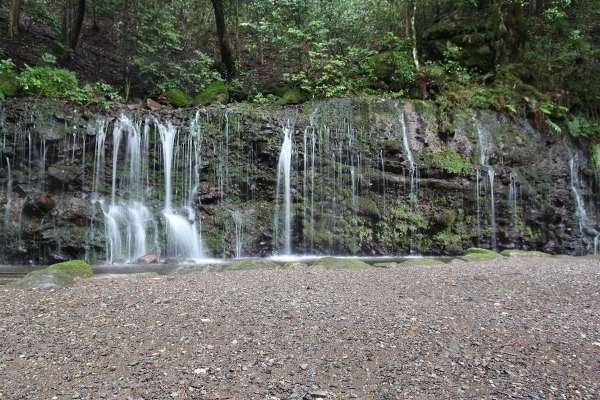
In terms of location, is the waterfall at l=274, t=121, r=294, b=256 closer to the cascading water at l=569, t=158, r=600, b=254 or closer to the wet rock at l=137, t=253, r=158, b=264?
the wet rock at l=137, t=253, r=158, b=264

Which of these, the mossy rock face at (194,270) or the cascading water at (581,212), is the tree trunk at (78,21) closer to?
the mossy rock face at (194,270)

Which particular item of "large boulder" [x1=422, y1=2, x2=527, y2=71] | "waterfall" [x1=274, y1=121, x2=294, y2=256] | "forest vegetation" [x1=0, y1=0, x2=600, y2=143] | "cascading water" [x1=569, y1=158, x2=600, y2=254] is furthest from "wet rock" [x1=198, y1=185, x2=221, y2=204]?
"cascading water" [x1=569, y1=158, x2=600, y2=254]

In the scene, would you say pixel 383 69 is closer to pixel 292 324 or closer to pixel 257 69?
pixel 257 69

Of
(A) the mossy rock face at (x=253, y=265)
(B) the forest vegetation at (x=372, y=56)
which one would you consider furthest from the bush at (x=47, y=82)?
(A) the mossy rock face at (x=253, y=265)

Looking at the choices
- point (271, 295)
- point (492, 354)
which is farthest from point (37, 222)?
point (492, 354)

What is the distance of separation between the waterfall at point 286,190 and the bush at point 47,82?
666 cm

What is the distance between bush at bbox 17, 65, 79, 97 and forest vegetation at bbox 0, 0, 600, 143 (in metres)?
0.11

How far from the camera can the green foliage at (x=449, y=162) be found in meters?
11.5

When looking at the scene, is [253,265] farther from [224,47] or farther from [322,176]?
[224,47]

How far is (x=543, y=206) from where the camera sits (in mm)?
11711

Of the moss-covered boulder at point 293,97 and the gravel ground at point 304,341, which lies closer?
the gravel ground at point 304,341

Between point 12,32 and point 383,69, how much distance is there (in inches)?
564

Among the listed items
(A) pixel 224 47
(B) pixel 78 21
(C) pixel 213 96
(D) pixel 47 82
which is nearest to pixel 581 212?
(C) pixel 213 96

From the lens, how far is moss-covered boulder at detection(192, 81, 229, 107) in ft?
42.1
